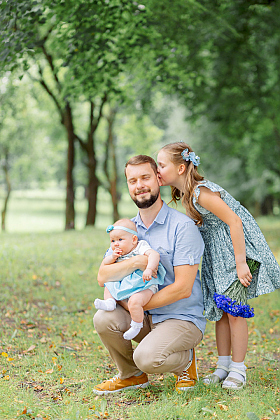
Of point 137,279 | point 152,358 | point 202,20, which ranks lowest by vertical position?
point 152,358

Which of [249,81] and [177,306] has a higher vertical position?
[249,81]

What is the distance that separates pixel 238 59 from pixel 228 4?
6.24ft

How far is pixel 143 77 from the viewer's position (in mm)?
9031

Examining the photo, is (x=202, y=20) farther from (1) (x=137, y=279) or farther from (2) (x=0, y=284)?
(1) (x=137, y=279)

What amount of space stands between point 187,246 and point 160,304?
1.55 ft

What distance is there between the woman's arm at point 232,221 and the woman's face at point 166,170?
0.26 meters

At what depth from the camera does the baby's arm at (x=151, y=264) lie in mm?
2902

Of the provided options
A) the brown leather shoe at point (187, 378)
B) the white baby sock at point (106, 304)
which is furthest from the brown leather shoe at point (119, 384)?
the white baby sock at point (106, 304)

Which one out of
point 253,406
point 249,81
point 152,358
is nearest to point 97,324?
point 152,358

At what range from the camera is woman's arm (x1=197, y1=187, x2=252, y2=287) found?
3.19 meters

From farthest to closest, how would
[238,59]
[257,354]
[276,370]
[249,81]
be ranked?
[249,81]
[238,59]
[257,354]
[276,370]

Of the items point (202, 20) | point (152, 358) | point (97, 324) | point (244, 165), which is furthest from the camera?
point (244, 165)

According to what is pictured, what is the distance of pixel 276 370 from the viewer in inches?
152

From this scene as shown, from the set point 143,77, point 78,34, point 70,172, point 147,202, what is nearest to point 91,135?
point 70,172
